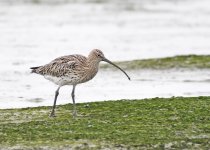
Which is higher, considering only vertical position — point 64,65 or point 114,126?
point 64,65

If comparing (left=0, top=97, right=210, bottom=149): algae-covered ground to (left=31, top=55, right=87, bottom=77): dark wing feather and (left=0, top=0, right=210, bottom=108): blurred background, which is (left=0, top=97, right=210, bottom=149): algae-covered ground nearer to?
(left=31, top=55, right=87, bottom=77): dark wing feather

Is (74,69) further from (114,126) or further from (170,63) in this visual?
(170,63)

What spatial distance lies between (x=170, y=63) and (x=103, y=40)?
25.7 feet

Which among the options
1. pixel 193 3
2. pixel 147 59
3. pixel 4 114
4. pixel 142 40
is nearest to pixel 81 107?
pixel 4 114

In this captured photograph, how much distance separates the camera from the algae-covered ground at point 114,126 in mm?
13211

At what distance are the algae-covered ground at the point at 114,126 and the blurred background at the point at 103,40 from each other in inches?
106

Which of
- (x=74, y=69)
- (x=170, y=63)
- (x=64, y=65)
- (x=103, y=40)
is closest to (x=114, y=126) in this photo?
(x=74, y=69)

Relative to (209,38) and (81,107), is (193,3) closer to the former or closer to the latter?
(209,38)

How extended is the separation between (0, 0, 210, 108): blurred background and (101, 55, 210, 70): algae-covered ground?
0.66 m

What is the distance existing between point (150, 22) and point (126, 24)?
1292mm

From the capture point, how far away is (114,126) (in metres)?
14.4

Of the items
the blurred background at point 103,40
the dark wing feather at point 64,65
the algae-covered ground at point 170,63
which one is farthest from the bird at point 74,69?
the algae-covered ground at point 170,63

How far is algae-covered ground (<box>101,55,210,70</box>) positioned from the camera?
82.7ft

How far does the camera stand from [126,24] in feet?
128
